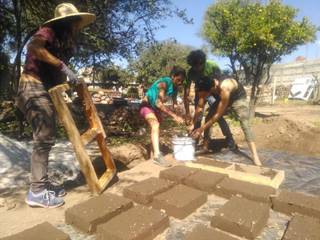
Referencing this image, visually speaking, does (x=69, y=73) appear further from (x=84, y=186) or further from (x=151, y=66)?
(x=151, y=66)

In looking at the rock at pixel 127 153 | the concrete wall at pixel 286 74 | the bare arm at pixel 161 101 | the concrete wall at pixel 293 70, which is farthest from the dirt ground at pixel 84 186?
the concrete wall at pixel 293 70

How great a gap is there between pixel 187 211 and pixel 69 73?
1.86 metres

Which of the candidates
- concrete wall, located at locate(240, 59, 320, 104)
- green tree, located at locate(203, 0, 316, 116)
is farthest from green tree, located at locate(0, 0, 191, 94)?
concrete wall, located at locate(240, 59, 320, 104)

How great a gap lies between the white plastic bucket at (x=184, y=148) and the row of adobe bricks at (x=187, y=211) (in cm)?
115

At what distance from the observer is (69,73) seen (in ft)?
10.5

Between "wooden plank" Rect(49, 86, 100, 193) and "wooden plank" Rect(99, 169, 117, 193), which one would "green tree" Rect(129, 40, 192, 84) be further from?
"wooden plank" Rect(49, 86, 100, 193)

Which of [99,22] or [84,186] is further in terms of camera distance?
[99,22]

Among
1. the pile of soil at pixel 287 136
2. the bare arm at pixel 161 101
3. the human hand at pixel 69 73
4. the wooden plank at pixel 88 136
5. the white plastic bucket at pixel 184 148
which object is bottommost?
the pile of soil at pixel 287 136

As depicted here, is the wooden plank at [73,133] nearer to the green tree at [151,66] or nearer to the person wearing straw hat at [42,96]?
the person wearing straw hat at [42,96]

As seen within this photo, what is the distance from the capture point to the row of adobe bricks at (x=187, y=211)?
8.14 feet

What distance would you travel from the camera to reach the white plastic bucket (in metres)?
4.91

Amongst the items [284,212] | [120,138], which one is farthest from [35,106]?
[120,138]

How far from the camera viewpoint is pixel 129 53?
966cm

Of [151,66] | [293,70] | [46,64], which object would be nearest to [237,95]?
[46,64]
